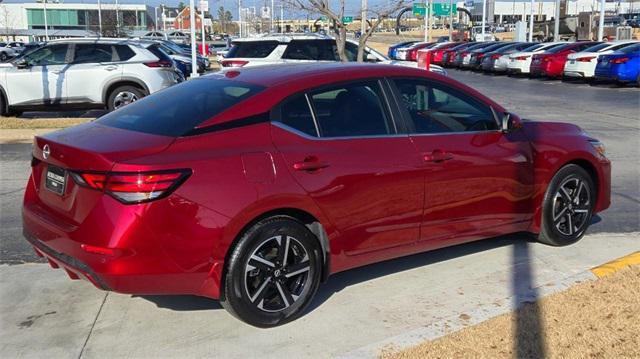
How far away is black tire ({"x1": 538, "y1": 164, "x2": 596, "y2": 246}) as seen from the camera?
18.9 feet

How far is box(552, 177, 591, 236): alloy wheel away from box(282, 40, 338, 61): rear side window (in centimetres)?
1129

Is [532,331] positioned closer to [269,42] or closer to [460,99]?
[460,99]

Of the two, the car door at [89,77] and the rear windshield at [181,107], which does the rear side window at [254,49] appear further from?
the rear windshield at [181,107]

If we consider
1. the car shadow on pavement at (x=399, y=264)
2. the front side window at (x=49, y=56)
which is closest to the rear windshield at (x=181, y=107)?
the car shadow on pavement at (x=399, y=264)

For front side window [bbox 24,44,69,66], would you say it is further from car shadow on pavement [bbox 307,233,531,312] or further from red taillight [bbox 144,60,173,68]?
car shadow on pavement [bbox 307,233,531,312]

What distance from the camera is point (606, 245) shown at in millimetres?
6129

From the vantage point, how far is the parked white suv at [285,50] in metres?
16.5

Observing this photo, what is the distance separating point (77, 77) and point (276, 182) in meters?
11.4

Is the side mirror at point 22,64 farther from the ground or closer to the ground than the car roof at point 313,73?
closer to the ground

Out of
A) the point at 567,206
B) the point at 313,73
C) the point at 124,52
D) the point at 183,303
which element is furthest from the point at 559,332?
the point at 124,52

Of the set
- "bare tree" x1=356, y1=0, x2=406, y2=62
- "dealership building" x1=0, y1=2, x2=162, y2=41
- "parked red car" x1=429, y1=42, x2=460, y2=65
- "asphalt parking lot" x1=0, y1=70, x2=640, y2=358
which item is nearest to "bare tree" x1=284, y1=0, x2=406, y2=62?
"bare tree" x1=356, y1=0, x2=406, y2=62

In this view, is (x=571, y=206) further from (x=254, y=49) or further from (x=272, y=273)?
(x=254, y=49)

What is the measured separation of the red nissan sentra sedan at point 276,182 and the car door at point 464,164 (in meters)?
0.01

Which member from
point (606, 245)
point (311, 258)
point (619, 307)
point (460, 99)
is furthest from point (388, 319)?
point (606, 245)
